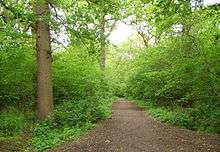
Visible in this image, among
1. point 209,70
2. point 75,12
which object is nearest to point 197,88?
point 209,70

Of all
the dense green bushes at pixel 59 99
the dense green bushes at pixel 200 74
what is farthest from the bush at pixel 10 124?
the dense green bushes at pixel 200 74

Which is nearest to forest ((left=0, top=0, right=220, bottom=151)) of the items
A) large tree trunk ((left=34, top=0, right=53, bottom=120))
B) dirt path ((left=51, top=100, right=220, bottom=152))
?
large tree trunk ((left=34, top=0, right=53, bottom=120))

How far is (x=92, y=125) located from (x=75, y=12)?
13.4 ft

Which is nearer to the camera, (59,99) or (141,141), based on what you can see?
(141,141)

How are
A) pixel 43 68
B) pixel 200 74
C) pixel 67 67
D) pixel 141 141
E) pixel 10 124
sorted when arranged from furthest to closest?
1. pixel 67 67
2. pixel 43 68
3. pixel 200 74
4. pixel 10 124
5. pixel 141 141

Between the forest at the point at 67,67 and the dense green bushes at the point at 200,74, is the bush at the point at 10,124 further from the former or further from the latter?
the dense green bushes at the point at 200,74

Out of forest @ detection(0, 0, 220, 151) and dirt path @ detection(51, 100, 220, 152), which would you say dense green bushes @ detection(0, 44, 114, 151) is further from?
dirt path @ detection(51, 100, 220, 152)

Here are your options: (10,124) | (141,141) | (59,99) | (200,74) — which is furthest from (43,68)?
(200,74)

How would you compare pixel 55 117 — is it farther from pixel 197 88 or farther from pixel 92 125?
pixel 197 88

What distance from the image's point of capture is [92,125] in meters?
14.2

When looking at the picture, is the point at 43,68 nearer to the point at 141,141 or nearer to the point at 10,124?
the point at 10,124

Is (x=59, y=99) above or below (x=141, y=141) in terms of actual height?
above

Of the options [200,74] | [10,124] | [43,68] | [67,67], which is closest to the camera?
[10,124]

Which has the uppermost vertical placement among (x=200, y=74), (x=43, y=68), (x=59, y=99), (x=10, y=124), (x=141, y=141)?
(x=43, y=68)
